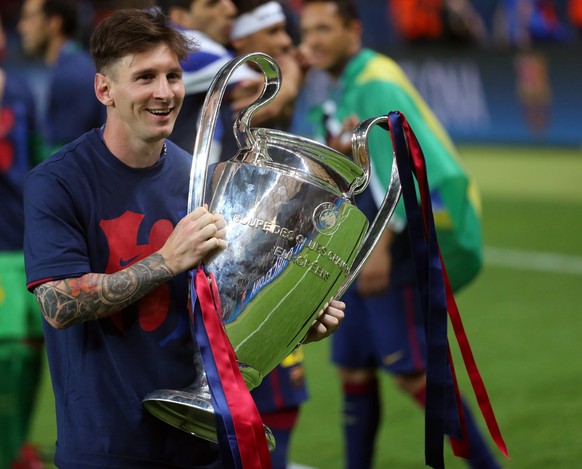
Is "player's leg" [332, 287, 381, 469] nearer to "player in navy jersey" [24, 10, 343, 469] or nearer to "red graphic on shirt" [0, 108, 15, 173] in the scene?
"red graphic on shirt" [0, 108, 15, 173]

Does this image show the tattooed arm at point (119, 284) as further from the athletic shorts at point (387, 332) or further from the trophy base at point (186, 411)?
the athletic shorts at point (387, 332)

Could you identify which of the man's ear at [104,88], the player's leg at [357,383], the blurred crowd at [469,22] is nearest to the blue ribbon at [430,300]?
the man's ear at [104,88]

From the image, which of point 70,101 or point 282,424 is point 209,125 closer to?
point 282,424

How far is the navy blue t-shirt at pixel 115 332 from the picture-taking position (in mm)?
2613

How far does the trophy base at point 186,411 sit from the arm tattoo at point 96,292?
0.23 meters

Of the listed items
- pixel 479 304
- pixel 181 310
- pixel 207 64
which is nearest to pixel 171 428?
pixel 181 310

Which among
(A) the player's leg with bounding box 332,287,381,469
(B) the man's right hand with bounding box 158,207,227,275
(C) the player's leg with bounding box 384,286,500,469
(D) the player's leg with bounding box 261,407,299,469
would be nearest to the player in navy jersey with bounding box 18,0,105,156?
(A) the player's leg with bounding box 332,287,381,469

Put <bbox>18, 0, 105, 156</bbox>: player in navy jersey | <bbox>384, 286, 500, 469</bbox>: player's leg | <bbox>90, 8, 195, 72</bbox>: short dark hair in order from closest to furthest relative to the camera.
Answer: <bbox>90, 8, 195, 72</bbox>: short dark hair
<bbox>384, 286, 500, 469</bbox>: player's leg
<bbox>18, 0, 105, 156</bbox>: player in navy jersey

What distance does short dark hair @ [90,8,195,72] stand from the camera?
8.34ft

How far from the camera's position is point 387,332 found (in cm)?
466

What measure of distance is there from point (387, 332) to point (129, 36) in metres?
2.39

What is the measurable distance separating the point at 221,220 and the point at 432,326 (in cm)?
66

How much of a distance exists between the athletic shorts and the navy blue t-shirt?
6.54 ft

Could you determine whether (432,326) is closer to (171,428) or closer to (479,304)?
(171,428)
